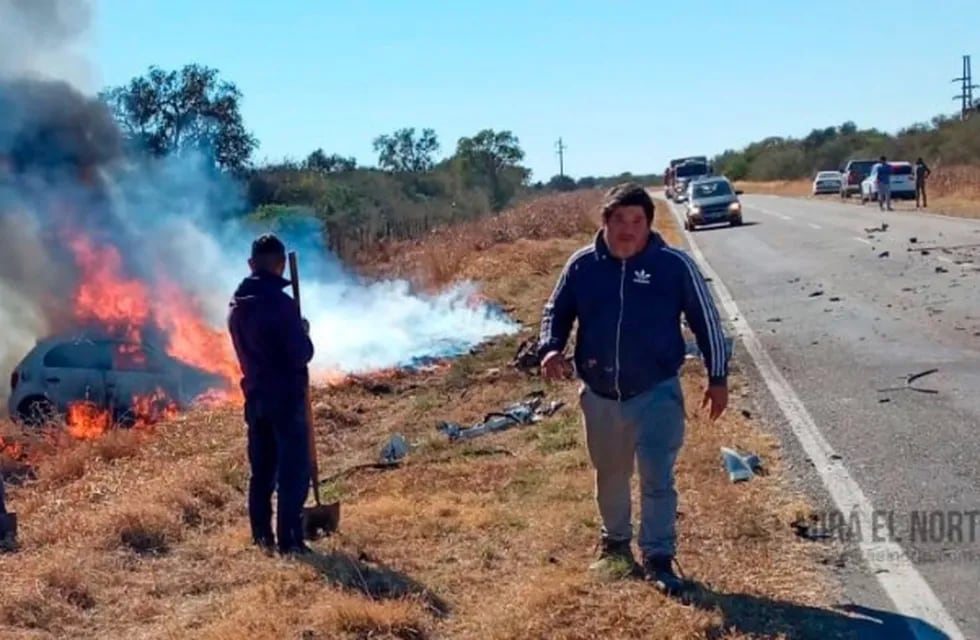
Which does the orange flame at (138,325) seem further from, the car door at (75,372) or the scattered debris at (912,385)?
the scattered debris at (912,385)

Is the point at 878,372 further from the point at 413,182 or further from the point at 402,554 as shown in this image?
the point at 413,182

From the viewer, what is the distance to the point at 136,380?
52.0 ft

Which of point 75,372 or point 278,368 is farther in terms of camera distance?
point 75,372

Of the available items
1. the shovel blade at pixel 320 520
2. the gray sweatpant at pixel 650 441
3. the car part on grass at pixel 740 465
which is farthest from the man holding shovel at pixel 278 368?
the car part on grass at pixel 740 465

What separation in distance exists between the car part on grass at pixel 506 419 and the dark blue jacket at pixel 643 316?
4.68 metres

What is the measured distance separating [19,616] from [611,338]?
326cm

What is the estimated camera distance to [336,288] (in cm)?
2047

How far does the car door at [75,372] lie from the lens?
1591 cm

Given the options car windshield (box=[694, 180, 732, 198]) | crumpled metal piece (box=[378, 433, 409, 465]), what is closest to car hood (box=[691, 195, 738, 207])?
car windshield (box=[694, 180, 732, 198])

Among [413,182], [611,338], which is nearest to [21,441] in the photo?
[611,338]

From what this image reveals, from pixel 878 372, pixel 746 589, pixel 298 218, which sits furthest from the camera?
pixel 298 218

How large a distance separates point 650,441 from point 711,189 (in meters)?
34.1

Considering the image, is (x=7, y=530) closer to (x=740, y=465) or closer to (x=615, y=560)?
(x=615, y=560)

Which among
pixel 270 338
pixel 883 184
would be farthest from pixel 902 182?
pixel 270 338
